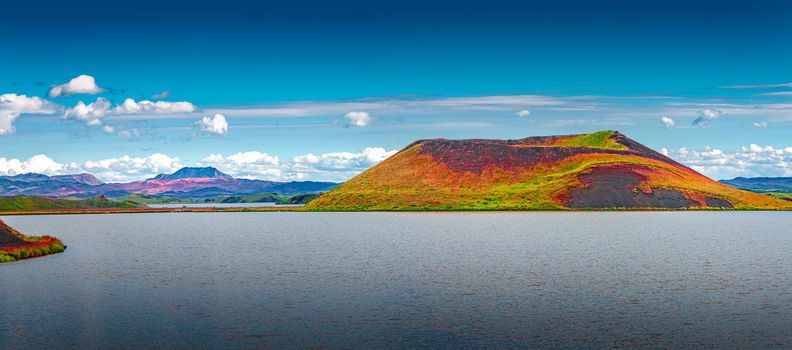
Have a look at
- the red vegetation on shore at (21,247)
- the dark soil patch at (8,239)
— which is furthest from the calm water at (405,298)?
the dark soil patch at (8,239)

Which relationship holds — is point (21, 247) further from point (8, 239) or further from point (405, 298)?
point (405, 298)

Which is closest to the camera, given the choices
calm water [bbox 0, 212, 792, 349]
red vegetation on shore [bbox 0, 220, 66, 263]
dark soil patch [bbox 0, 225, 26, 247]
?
calm water [bbox 0, 212, 792, 349]

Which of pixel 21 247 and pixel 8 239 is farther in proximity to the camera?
pixel 8 239

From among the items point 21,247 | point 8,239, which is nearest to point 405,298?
point 21,247

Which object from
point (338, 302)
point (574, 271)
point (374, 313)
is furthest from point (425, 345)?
point (574, 271)

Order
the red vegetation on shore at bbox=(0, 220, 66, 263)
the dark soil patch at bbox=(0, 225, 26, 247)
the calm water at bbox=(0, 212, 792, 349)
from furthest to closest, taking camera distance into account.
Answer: the dark soil patch at bbox=(0, 225, 26, 247) → the red vegetation on shore at bbox=(0, 220, 66, 263) → the calm water at bbox=(0, 212, 792, 349)

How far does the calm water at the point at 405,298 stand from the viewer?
3784cm

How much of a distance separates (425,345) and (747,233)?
339ft

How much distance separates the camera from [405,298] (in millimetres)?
50688

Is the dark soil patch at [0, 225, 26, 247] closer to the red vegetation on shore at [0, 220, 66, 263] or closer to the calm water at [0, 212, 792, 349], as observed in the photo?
the red vegetation on shore at [0, 220, 66, 263]

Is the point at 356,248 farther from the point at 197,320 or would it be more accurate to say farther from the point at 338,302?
the point at 197,320

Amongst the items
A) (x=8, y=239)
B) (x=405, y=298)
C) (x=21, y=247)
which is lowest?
(x=405, y=298)

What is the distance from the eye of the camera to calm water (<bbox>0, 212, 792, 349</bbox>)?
37.8m

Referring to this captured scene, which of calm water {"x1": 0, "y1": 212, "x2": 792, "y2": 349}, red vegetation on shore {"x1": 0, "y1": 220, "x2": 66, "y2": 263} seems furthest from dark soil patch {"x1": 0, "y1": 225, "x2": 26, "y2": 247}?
calm water {"x1": 0, "y1": 212, "x2": 792, "y2": 349}
